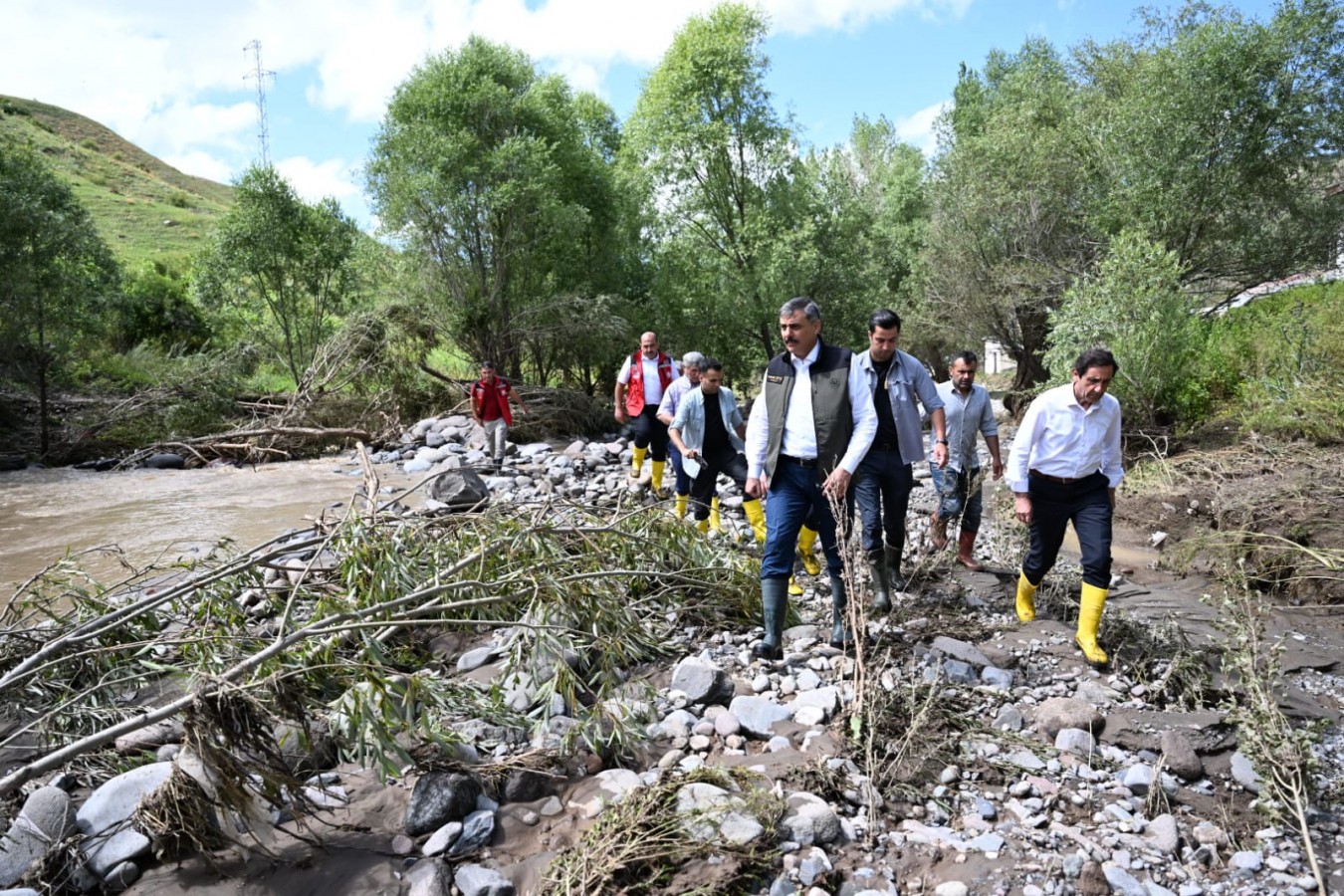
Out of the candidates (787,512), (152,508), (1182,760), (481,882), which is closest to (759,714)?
(787,512)

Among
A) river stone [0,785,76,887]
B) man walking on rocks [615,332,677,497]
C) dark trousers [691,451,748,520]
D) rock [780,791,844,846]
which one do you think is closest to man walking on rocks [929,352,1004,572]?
dark trousers [691,451,748,520]

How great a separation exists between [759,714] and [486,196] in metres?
16.2

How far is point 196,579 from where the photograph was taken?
173 inches

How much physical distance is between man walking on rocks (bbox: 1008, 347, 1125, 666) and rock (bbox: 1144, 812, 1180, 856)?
1522 millimetres

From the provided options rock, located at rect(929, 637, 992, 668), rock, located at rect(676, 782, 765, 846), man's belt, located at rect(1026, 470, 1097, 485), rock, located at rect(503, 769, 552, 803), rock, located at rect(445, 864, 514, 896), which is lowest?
rock, located at rect(445, 864, 514, 896)

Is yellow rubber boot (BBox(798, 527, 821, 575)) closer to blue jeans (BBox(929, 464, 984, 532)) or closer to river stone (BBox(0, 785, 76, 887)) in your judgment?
blue jeans (BBox(929, 464, 984, 532))

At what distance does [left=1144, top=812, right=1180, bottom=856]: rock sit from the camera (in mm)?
3010

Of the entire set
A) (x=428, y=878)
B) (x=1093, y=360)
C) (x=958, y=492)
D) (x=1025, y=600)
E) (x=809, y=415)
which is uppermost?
(x=1093, y=360)

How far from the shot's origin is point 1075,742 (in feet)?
12.1

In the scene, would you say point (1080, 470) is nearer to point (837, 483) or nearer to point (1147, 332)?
point (837, 483)

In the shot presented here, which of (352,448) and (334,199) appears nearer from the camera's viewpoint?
(352,448)

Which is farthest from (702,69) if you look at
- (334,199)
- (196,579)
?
(196,579)

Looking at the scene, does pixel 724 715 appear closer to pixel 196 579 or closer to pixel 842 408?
pixel 842 408

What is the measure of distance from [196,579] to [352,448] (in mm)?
12903
